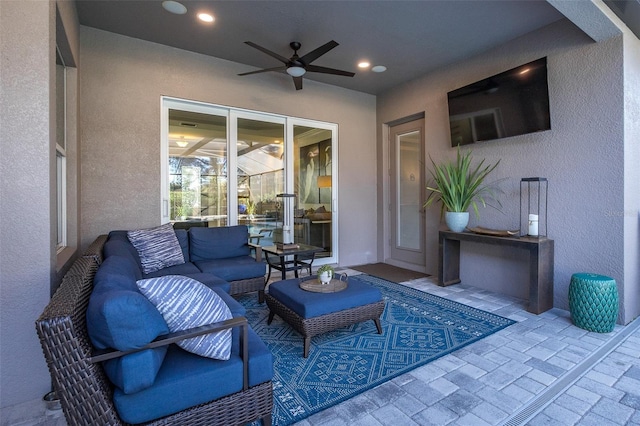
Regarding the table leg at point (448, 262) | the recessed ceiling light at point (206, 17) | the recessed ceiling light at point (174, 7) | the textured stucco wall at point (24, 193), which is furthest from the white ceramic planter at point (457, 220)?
the textured stucco wall at point (24, 193)

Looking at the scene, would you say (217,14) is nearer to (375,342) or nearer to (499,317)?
(375,342)

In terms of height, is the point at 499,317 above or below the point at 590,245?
below

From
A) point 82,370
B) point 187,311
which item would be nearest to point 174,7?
point 187,311

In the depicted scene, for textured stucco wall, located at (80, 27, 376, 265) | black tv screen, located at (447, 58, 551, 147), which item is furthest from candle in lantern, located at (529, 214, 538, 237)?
textured stucco wall, located at (80, 27, 376, 265)

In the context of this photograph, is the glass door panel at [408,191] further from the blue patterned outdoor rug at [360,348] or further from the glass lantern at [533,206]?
the blue patterned outdoor rug at [360,348]

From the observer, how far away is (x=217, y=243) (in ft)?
12.6

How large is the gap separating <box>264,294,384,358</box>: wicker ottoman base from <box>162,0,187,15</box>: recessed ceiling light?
2988mm

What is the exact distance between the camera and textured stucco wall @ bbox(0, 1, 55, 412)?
1818 mm

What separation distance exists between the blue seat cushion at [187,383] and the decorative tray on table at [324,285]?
1.12 meters

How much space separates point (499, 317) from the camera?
3166mm

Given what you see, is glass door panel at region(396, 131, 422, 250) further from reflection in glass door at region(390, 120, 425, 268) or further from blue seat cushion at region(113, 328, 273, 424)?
blue seat cushion at region(113, 328, 273, 424)

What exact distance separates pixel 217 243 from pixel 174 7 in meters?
2.56

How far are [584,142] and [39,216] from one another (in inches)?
184

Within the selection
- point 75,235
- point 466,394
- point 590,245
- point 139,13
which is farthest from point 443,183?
point 75,235
